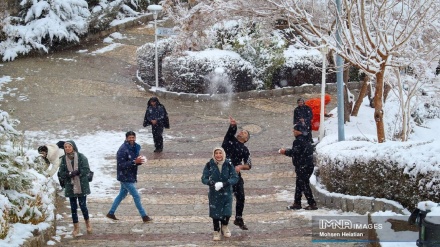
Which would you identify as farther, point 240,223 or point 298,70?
point 298,70

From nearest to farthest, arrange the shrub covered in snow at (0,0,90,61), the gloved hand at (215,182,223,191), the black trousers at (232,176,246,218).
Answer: the gloved hand at (215,182,223,191) → the black trousers at (232,176,246,218) → the shrub covered in snow at (0,0,90,61)

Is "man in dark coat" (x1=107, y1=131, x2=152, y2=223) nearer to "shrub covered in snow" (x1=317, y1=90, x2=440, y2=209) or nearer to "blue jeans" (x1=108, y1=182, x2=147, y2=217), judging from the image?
"blue jeans" (x1=108, y1=182, x2=147, y2=217)

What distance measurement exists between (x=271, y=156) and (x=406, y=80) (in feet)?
11.5

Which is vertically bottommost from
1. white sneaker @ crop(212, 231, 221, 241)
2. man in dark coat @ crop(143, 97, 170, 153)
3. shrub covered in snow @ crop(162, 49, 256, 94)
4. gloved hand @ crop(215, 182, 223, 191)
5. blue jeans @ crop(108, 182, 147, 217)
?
white sneaker @ crop(212, 231, 221, 241)

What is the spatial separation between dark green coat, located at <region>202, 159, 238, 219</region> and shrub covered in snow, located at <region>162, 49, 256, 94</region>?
12.2 metres

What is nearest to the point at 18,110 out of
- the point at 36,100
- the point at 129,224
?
the point at 36,100

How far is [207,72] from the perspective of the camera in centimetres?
2262

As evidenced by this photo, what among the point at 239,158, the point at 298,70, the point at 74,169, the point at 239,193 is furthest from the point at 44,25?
the point at 239,193

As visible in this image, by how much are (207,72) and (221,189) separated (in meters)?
12.4

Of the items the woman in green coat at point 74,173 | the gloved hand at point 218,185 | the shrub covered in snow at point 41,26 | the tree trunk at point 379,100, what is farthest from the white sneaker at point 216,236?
the shrub covered in snow at point 41,26

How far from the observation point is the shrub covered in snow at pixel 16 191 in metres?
10.2

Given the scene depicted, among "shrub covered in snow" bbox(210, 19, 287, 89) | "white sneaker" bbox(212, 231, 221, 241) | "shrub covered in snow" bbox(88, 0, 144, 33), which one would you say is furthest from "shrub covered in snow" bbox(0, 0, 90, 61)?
"white sneaker" bbox(212, 231, 221, 241)

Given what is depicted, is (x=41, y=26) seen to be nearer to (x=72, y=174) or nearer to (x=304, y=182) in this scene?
(x=72, y=174)

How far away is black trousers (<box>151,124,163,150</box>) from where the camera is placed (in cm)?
1650
